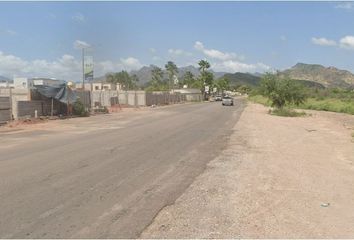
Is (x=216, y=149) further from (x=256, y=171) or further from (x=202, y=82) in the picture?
(x=202, y=82)

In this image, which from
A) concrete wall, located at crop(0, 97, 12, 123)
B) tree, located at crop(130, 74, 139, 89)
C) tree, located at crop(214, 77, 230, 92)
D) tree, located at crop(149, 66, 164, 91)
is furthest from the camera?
tree, located at crop(130, 74, 139, 89)

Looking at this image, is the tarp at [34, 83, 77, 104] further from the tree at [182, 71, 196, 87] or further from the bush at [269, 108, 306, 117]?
the tree at [182, 71, 196, 87]

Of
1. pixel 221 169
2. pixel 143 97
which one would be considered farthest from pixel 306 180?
pixel 143 97

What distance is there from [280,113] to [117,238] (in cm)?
4361

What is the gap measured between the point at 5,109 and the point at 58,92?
7180mm

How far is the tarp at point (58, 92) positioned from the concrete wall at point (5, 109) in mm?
5415

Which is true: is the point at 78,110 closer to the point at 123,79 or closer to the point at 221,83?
the point at 221,83

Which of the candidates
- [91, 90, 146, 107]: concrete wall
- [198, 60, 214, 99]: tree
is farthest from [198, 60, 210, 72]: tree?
[91, 90, 146, 107]: concrete wall

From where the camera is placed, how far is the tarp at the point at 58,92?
1487 inches

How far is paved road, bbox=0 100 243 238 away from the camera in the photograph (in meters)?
7.26

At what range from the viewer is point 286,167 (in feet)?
44.5

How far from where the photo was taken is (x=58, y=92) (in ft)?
127

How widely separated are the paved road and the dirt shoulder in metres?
0.43

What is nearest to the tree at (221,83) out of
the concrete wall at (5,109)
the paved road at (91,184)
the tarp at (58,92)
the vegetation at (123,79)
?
the vegetation at (123,79)
